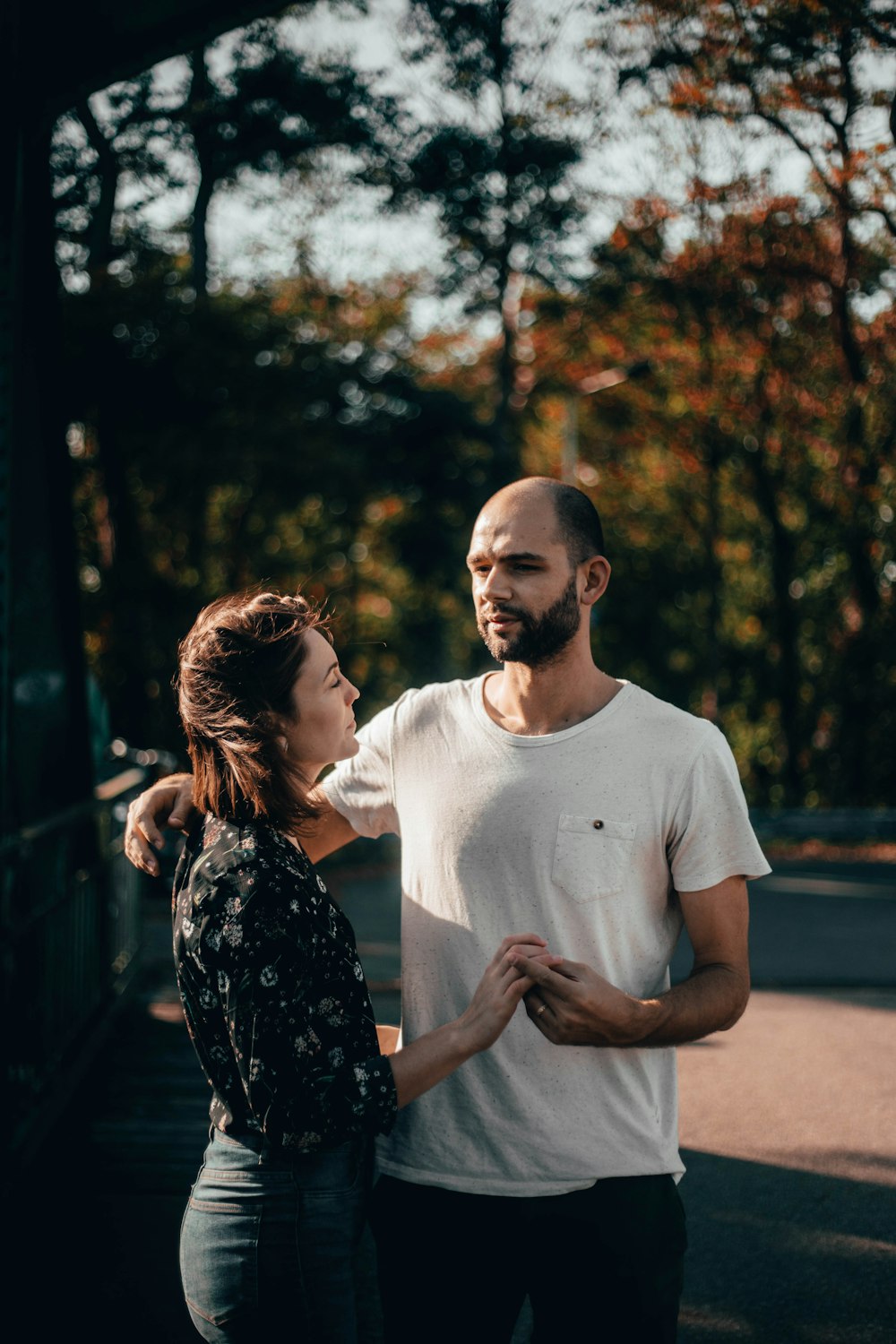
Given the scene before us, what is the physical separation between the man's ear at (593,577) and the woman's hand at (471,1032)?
0.71 m

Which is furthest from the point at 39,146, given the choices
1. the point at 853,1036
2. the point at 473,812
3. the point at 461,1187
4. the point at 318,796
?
the point at 853,1036

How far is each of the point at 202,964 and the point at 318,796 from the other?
2.37 ft

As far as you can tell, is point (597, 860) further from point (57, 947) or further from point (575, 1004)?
point (57, 947)

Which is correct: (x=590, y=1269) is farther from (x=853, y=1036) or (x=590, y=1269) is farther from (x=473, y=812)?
(x=853, y=1036)

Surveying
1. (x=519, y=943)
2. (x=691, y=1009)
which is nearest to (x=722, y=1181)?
(x=691, y=1009)

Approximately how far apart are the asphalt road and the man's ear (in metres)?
2.17

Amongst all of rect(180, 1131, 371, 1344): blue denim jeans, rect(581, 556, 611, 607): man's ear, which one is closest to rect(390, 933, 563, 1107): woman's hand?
rect(180, 1131, 371, 1344): blue denim jeans

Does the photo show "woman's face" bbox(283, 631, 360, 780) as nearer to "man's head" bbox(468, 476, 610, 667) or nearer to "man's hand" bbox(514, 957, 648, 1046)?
"man's head" bbox(468, 476, 610, 667)

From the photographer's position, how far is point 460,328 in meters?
20.5

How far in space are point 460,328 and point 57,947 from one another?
54.0ft

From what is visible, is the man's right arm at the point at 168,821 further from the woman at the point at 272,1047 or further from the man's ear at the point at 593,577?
the man's ear at the point at 593,577

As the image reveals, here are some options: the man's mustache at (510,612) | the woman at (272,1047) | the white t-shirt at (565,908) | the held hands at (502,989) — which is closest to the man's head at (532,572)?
the man's mustache at (510,612)

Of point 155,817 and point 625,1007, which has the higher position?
point 155,817

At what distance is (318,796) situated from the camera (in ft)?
8.89
